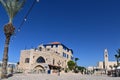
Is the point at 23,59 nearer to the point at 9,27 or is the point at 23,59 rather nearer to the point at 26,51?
the point at 26,51

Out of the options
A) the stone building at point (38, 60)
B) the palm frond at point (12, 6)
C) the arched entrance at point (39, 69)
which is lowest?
the arched entrance at point (39, 69)

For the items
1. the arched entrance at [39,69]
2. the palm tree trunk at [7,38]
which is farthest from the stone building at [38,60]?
the palm tree trunk at [7,38]

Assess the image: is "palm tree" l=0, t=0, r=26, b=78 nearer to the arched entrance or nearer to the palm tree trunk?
the palm tree trunk

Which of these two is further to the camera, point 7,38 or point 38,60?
point 38,60

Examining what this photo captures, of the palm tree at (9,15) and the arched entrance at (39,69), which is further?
the arched entrance at (39,69)

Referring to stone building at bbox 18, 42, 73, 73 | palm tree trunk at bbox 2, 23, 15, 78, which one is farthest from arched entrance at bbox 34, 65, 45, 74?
palm tree trunk at bbox 2, 23, 15, 78

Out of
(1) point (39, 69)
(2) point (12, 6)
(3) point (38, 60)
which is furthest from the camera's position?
(3) point (38, 60)

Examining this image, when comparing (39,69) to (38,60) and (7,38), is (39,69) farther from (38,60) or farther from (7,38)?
(7,38)

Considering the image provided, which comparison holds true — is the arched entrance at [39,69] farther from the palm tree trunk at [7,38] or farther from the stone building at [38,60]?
the palm tree trunk at [7,38]

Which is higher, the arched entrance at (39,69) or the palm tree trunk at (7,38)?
the palm tree trunk at (7,38)

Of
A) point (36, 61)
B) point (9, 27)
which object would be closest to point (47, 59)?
point (36, 61)

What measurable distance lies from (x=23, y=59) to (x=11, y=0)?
4554cm

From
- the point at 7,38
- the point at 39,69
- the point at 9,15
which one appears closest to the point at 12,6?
the point at 9,15

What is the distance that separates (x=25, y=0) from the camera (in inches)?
889
